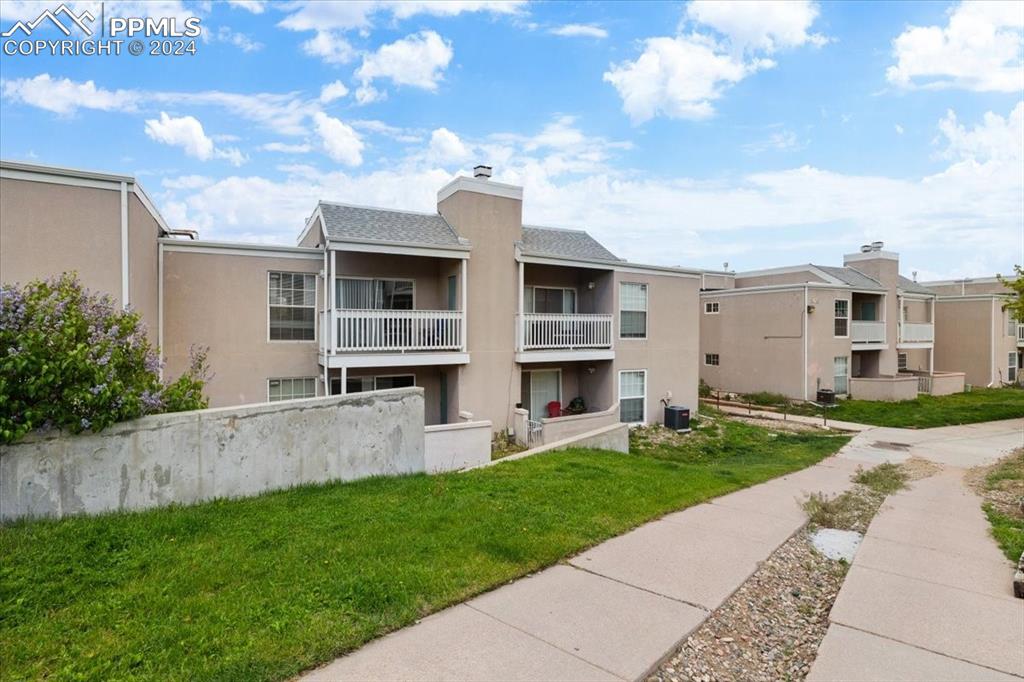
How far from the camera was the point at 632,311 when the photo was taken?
17.1 meters

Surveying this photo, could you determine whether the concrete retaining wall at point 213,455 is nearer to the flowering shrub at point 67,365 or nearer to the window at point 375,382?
the flowering shrub at point 67,365

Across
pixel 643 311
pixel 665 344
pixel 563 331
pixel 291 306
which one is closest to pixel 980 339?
pixel 665 344

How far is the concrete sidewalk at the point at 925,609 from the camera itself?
3.98 metres

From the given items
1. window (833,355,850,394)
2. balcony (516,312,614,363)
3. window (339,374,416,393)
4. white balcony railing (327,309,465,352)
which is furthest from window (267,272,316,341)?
window (833,355,850,394)

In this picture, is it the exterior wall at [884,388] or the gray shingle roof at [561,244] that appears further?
the exterior wall at [884,388]

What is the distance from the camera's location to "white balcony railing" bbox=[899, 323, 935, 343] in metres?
27.6

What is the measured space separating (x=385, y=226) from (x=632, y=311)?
7.93 meters

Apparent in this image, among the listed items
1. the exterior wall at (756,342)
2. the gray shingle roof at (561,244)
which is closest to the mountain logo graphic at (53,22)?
the gray shingle roof at (561,244)

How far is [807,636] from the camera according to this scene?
4598mm

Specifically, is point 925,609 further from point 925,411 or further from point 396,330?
point 925,411

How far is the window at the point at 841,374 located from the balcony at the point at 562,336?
13.9 metres

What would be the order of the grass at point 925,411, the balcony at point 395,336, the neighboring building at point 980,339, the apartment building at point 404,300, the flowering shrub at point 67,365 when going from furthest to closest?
the neighboring building at point 980,339 < the grass at point 925,411 < the balcony at point 395,336 < the apartment building at point 404,300 < the flowering shrub at point 67,365

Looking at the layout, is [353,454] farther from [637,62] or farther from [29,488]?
[637,62]

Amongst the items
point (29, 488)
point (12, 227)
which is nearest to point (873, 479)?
point (29, 488)
